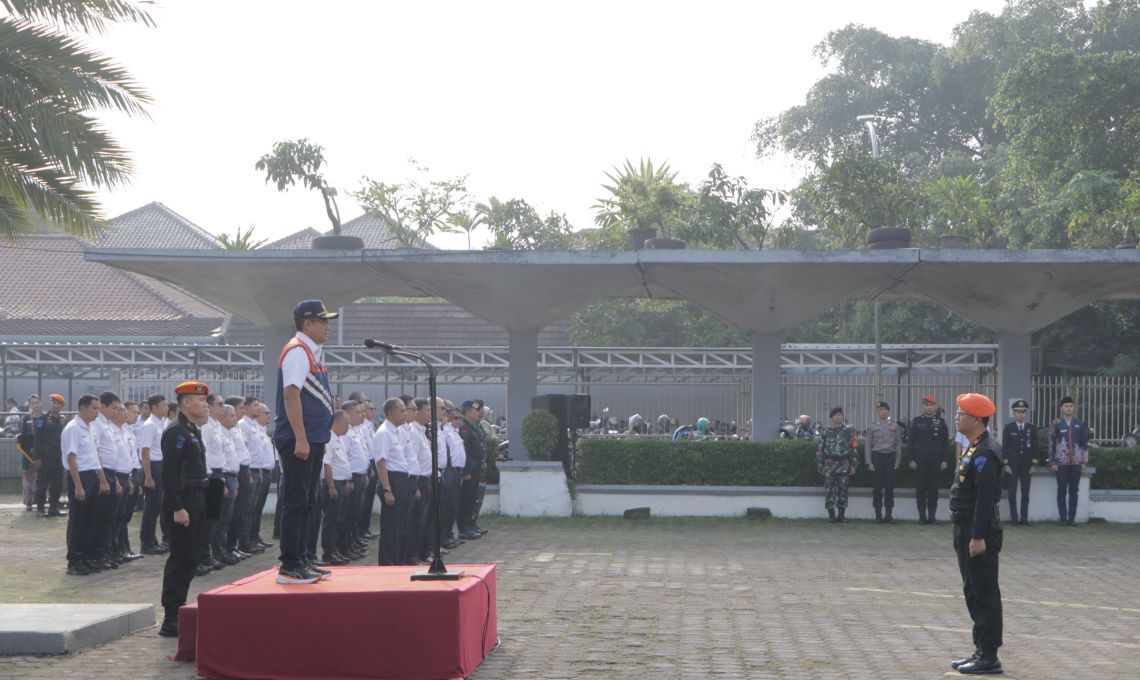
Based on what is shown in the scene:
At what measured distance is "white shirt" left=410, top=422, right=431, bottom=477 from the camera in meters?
13.8

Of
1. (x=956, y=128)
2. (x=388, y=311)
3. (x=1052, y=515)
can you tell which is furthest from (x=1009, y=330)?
(x=956, y=128)

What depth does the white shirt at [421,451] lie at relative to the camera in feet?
45.2

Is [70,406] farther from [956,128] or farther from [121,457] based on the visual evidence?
[956,128]

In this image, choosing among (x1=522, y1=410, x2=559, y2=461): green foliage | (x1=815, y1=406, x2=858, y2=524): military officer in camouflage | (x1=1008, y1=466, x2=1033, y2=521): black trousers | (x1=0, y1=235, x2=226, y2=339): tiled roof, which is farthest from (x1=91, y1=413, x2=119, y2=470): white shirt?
(x1=0, y1=235, x2=226, y2=339): tiled roof

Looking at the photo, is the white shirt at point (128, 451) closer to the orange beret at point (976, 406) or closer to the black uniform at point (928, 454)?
the orange beret at point (976, 406)

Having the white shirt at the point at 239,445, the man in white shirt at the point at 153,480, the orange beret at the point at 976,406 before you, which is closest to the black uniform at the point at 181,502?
the white shirt at the point at 239,445

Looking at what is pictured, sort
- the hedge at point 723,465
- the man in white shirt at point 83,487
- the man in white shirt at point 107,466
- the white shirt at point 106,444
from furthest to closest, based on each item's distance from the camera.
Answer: the hedge at point 723,465 < the white shirt at point 106,444 < the man in white shirt at point 107,466 < the man in white shirt at point 83,487

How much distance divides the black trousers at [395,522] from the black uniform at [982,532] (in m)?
6.35

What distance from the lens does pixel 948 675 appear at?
324 inches

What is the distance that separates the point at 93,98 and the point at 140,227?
169ft

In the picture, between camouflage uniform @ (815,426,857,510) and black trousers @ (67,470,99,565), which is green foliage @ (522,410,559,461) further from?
black trousers @ (67,470,99,565)

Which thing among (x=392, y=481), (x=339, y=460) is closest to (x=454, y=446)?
(x=339, y=460)

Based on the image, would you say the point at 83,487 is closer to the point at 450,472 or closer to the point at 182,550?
the point at 450,472

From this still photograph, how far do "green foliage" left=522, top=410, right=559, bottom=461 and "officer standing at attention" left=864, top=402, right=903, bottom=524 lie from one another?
488cm
